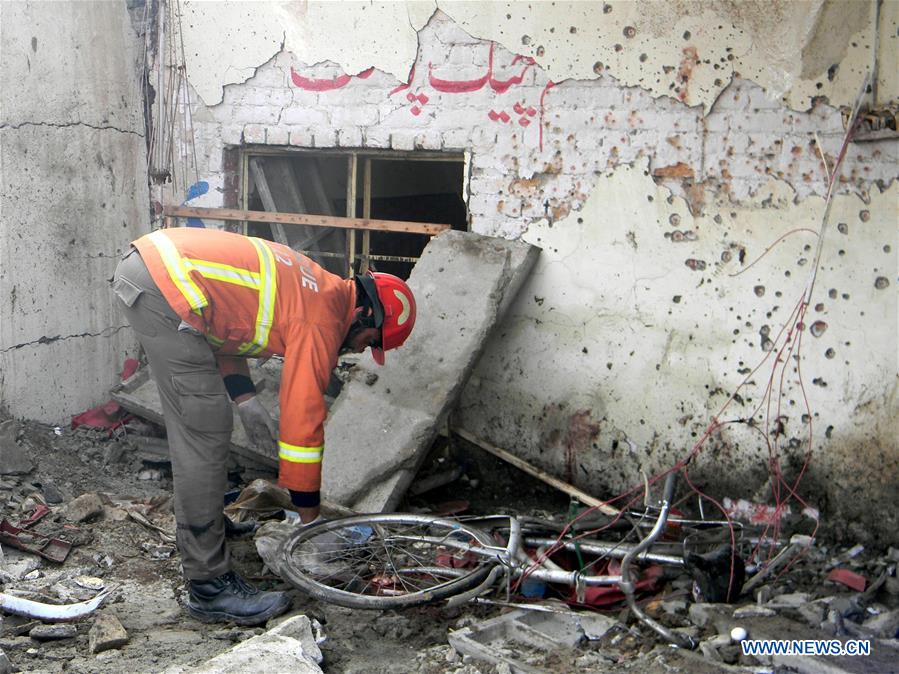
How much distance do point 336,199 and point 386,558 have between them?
3.26 metres

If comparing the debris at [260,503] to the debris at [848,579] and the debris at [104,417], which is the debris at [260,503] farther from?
the debris at [848,579]

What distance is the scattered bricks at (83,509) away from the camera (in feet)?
16.9

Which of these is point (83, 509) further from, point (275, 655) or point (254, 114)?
point (254, 114)

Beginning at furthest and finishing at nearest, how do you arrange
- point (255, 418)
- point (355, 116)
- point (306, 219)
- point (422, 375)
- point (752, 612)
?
point (306, 219) → point (355, 116) → point (422, 375) → point (255, 418) → point (752, 612)

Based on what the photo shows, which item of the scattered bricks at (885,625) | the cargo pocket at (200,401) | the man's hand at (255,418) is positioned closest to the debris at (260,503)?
the man's hand at (255,418)

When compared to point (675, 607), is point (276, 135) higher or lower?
higher

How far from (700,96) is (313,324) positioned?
2646 millimetres

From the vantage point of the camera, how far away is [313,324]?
158 inches

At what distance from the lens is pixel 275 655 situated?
3545 mm

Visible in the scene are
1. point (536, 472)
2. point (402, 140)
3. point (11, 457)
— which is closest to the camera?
point (11, 457)

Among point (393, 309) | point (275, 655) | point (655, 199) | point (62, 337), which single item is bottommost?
point (275, 655)

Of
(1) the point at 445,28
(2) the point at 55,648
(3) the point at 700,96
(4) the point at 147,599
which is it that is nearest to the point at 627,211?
(3) the point at 700,96

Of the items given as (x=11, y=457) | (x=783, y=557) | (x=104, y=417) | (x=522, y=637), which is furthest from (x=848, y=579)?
(x=104, y=417)

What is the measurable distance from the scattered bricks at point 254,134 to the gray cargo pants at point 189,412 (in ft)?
8.37
